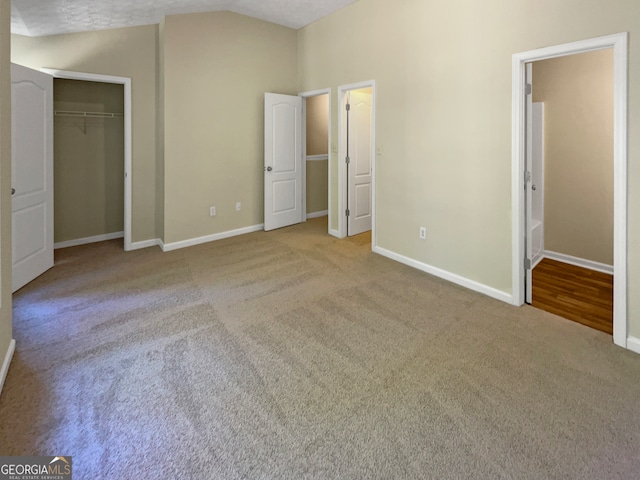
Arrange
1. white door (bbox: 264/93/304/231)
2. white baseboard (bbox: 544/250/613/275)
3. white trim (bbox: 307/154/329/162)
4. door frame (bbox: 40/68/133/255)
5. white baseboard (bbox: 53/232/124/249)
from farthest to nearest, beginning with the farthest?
white trim (bbox: 307/154/329/162) < white door (bbox: 264/93/304/231) < white baseboard (bbox: 53/232/124/249) < door frame (bbox: 40/68/133/255) < white baseboard (bbox: 544/250/613/275)

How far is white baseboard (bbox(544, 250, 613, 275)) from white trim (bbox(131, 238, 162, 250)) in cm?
490

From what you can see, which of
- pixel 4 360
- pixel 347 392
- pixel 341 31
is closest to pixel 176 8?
pixel 341 31

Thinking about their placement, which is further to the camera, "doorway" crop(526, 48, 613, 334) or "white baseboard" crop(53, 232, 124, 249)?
"white baseboard" crop(53, 232, 124, 249)

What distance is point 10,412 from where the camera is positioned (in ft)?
5.76

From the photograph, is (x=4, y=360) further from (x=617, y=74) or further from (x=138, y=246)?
(x=617, y=74)

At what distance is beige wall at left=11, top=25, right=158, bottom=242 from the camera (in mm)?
3904

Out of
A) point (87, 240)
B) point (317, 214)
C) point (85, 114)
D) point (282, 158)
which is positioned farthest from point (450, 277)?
point (85, 114)

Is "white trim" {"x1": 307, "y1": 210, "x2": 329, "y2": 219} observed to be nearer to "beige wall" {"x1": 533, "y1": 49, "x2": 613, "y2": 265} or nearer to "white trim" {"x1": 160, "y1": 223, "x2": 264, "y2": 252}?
"white trim" {"x1": 160, "y1": 223, "x2": 264, "y2": 252}

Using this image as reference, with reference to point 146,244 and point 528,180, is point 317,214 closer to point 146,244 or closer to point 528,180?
point 146,244

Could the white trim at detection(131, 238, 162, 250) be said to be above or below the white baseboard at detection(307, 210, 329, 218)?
below

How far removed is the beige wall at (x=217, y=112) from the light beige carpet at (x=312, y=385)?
1735mm

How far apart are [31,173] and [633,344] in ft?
17.0

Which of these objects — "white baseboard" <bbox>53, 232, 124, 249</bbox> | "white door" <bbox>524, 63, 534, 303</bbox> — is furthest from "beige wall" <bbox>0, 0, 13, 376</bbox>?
"white door" <bbox>524, 63, 534, 303</bbox>

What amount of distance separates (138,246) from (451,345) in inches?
158
